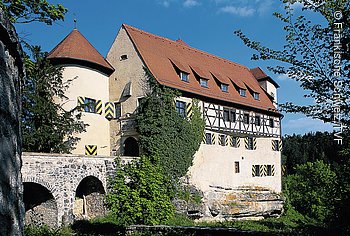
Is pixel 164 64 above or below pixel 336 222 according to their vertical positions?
above

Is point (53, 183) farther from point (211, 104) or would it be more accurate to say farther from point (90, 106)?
point (211, 104)

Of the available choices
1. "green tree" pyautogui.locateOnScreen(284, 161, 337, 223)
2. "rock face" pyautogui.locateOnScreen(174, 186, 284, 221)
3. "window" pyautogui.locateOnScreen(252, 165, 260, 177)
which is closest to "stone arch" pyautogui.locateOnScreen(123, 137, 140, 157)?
"rock face" pyautogui.locateOnScreen(174, 186, 284, 221)

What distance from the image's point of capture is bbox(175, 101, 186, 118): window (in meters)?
21.9

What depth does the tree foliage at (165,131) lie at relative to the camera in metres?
20.2

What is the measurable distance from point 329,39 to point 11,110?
4.59m

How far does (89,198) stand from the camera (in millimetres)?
18797

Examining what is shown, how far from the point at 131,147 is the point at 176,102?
3.47 meters

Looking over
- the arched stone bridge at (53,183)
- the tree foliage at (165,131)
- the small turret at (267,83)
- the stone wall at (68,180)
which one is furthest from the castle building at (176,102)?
the arched stone bridge at (53,183)

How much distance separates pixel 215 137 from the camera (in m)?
24.2

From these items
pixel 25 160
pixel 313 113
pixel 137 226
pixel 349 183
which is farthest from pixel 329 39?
pixel 25 160

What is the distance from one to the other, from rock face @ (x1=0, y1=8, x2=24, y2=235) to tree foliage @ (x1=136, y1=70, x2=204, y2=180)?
57.7 ft

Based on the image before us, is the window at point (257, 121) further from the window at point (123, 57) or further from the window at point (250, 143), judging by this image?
the window at point (123, 57)

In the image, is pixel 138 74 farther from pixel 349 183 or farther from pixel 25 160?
pixel 349 183

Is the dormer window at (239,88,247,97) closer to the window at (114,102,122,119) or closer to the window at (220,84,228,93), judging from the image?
the window at (220,84,228,93)
